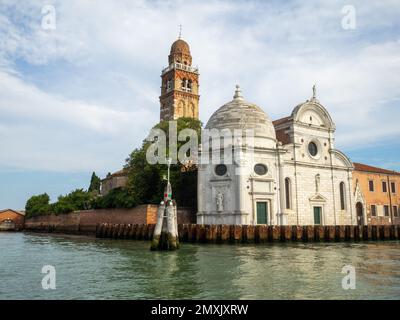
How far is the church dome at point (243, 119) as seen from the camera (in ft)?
110

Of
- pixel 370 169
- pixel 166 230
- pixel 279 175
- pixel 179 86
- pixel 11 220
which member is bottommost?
pixel 166 230

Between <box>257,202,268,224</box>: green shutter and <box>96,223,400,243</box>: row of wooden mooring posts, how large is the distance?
20.4 ft

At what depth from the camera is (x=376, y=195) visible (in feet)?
147

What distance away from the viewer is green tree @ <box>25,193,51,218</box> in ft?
202

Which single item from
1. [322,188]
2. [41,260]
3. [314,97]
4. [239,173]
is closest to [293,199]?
[322,188]

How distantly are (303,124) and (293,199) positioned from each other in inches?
293

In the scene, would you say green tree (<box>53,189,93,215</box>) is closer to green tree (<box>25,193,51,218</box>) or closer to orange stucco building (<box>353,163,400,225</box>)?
green tree (<box>25,193,51,218</box>)

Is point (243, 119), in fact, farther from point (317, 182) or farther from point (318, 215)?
point (318, 215)

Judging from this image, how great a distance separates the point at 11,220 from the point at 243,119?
60377mm

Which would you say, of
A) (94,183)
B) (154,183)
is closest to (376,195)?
(154,183)

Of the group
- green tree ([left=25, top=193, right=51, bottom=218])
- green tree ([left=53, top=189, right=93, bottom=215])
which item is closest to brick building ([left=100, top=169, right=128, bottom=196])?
green tree ([left=53, top=189, right=93, bottom=215])

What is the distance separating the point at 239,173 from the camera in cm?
3153
